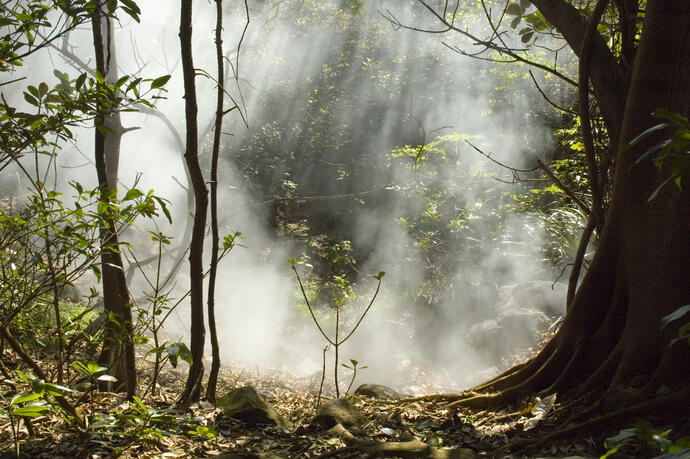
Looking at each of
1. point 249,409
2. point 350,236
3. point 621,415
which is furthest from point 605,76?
point 350,236

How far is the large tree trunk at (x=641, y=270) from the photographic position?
2100 mm

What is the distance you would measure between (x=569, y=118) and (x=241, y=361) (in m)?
7.03

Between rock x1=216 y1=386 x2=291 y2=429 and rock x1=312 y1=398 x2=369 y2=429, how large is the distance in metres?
0.20

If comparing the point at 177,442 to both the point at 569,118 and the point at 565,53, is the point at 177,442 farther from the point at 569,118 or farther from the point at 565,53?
the point at 565,53

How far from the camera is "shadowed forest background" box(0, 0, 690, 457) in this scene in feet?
6.01

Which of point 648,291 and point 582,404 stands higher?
point 648,291

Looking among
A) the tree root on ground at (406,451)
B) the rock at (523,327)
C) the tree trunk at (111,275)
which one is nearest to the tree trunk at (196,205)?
the tree trunk at (111,275)

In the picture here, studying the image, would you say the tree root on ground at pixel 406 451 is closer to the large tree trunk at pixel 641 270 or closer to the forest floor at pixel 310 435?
the forest floor at pixel 310 435

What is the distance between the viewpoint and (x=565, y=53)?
10.1 m

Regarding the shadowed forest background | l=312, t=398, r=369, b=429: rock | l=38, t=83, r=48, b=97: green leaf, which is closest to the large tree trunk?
the shadowed forest background

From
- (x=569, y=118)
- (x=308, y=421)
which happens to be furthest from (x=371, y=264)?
(x=308, y=421)

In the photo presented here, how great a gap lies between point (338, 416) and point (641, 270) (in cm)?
153

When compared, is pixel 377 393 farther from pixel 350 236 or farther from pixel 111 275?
pixel 350 236

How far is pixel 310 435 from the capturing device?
7.63 ft
